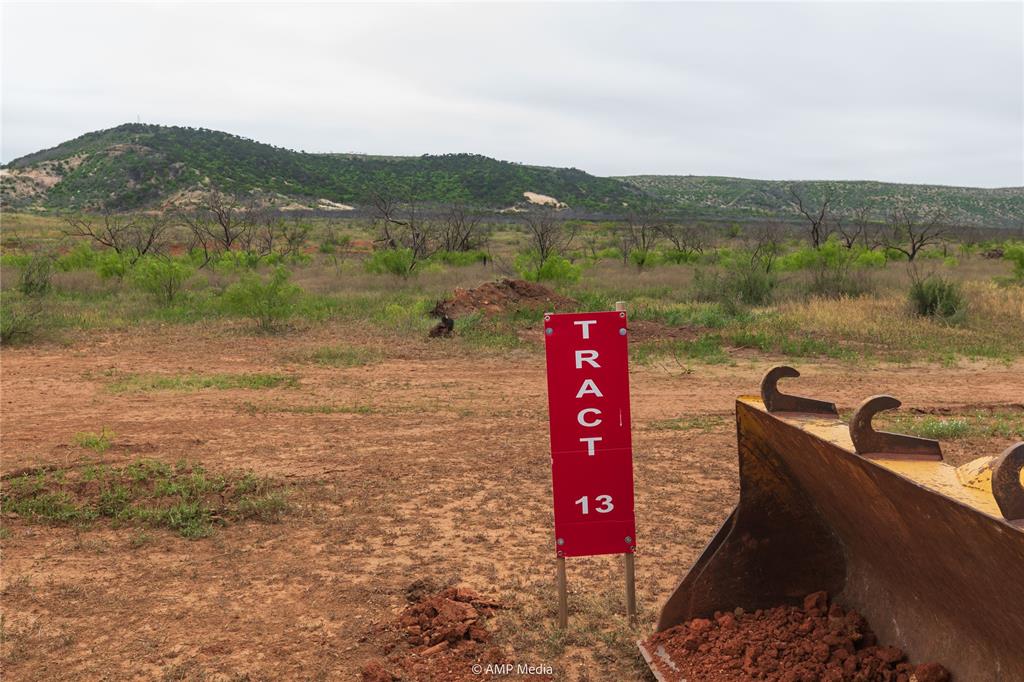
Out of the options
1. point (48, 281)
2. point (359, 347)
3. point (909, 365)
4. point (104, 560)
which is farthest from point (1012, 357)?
point (48, 281)

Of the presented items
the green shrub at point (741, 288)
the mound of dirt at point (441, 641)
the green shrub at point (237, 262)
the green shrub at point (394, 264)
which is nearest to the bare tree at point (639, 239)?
the green shrub at point (394, 264)

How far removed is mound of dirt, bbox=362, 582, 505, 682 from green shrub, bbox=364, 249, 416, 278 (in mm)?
20878

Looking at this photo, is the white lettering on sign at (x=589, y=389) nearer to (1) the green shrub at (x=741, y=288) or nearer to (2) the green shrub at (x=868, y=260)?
(1) the green shrub at (x=741, y=288)

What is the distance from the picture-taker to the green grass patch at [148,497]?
602cm

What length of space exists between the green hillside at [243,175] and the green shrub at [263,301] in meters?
49.7

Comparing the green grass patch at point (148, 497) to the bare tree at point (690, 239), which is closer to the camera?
the green grass patch at point (148, 497)

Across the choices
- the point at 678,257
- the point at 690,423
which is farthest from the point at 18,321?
the point at 678,257

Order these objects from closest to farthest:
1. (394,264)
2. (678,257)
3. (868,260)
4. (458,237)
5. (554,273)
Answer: (554,273) → (394,264) → (868,260) → (678,257) → (458,237)

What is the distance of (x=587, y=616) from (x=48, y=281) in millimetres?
21475

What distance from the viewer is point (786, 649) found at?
3.60 metres

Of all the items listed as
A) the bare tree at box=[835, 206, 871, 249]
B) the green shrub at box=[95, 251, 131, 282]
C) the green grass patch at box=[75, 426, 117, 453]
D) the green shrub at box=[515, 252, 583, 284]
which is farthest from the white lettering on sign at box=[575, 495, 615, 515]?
the bare tree at box=[835, 206, 871, 249]

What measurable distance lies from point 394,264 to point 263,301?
28.7 feet

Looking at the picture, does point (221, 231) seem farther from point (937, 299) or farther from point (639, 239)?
point (937, 299)

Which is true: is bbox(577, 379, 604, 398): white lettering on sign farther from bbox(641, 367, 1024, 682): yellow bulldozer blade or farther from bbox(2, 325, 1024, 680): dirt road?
bbox(2, 325, 1024, 680): dirt road
